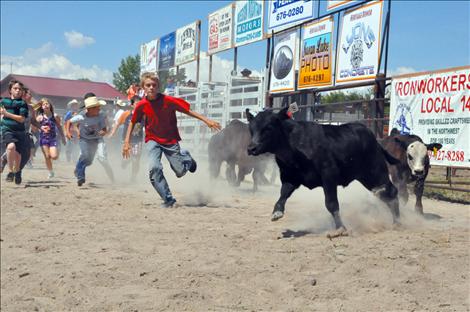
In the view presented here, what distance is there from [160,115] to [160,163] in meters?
0.66

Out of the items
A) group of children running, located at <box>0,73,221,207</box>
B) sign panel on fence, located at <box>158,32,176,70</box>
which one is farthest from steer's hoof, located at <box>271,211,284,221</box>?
sign panel on fence, located at <box>158,32,176,70</box>

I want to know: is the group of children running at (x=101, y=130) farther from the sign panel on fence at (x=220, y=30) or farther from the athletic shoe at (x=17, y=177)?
the sign panel on fence at (x=220, y=30)

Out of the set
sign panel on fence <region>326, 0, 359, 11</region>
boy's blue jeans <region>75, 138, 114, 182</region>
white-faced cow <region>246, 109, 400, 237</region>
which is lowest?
boy's blue jeans <region>75, 138, 114, 182</region>

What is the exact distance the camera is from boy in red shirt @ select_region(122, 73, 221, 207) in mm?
8125

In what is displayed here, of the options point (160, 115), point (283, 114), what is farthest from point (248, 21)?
point (283, 114)

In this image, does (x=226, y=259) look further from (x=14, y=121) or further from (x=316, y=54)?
(x=316, y=54)

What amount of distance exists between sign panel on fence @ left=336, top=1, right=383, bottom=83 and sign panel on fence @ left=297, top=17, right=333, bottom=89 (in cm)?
64

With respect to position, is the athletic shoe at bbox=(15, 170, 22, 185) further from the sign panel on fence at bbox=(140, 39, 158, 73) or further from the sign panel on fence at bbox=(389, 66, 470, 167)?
the sign panel on fence at bbox=(140, 39, 158, 73)

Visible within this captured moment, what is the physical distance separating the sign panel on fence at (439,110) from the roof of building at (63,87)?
175 feet

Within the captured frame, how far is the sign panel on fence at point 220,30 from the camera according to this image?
73.5ft

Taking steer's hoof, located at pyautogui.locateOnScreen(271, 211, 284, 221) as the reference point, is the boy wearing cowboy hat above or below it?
above

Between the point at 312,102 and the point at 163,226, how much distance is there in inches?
336

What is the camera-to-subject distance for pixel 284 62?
15.7 metres

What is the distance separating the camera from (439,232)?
21.4 feet
